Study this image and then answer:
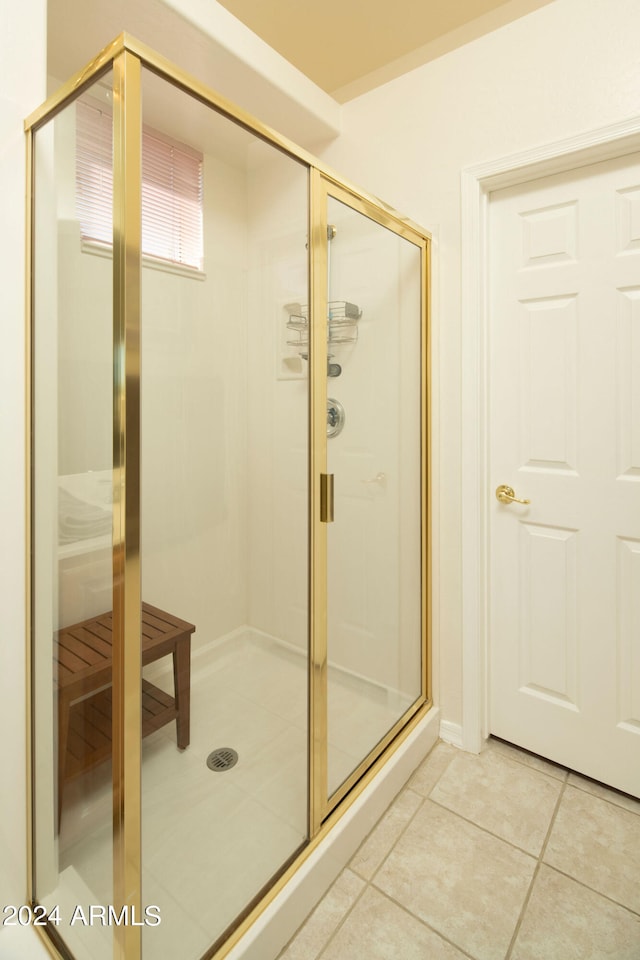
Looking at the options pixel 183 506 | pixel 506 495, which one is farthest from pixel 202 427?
pixel 506 495

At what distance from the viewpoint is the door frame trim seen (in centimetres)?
178

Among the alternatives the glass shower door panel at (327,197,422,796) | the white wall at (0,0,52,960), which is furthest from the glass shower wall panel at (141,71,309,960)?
the white wall at (0,0,52,960)

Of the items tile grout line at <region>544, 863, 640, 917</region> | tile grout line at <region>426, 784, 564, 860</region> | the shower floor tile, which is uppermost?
the shower floor tile

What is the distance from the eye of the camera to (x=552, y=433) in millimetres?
1780

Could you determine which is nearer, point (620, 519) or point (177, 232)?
point (177, 232)

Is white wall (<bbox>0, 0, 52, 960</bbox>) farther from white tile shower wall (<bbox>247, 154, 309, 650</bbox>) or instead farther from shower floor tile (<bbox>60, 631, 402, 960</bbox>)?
white tile shower wall (<bbox>247, 154, 309, 650</bbox>)

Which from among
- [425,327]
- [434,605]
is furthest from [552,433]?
[434,605]

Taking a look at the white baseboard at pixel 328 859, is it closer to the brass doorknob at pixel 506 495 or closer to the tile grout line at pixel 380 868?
the tile grout line at pixel 380 868

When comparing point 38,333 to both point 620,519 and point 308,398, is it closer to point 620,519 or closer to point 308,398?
point 308,398

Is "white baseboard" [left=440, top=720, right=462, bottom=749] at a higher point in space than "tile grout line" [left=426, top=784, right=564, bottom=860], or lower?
higher

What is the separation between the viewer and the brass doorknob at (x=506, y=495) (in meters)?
1.88

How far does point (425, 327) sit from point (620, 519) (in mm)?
960

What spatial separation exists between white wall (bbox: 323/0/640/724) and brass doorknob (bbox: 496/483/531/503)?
149mm

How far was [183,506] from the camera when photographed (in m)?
1.10
